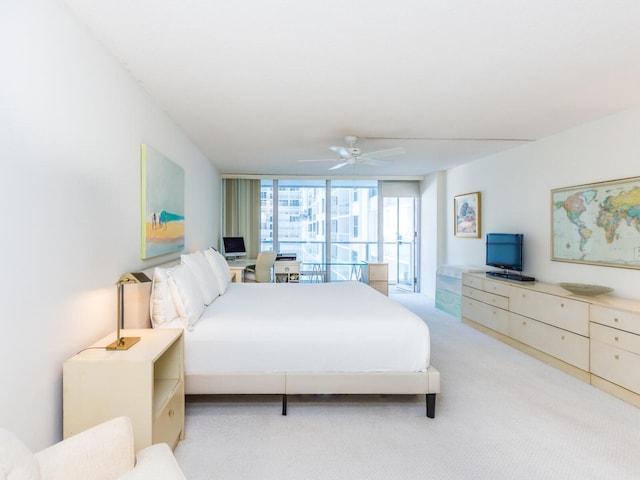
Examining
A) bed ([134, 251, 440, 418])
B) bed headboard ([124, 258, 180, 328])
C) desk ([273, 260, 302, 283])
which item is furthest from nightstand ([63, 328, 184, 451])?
desk ([273, 260, 302, 283])

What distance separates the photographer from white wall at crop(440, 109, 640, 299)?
3.00 m

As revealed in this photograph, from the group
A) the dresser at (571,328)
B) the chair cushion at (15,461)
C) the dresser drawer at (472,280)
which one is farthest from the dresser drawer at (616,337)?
the chair cushion at (15,461)

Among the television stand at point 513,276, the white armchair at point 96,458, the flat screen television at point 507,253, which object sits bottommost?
the white armchair at point 96,458

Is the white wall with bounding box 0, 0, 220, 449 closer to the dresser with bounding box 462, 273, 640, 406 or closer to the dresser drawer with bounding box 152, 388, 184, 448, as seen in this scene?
the dresser drawer with bounding box 152, 388, 184, 448

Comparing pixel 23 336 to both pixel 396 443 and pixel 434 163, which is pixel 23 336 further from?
pixel 434 163

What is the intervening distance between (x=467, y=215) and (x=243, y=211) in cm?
416

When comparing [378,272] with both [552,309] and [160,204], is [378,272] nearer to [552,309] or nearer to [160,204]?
[552,309]

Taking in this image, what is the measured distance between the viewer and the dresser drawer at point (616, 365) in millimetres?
2479

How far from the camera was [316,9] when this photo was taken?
1.65 meters

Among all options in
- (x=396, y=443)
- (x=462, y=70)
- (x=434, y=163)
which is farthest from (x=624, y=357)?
(x=434, y=163)

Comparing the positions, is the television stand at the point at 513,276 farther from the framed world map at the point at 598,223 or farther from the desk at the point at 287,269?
the desk at the point at 287,269

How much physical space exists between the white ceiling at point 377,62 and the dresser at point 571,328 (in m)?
1.76

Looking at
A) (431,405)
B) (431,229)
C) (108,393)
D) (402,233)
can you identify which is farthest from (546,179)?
(108,393)

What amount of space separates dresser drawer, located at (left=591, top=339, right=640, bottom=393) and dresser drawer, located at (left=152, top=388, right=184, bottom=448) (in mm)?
3313
